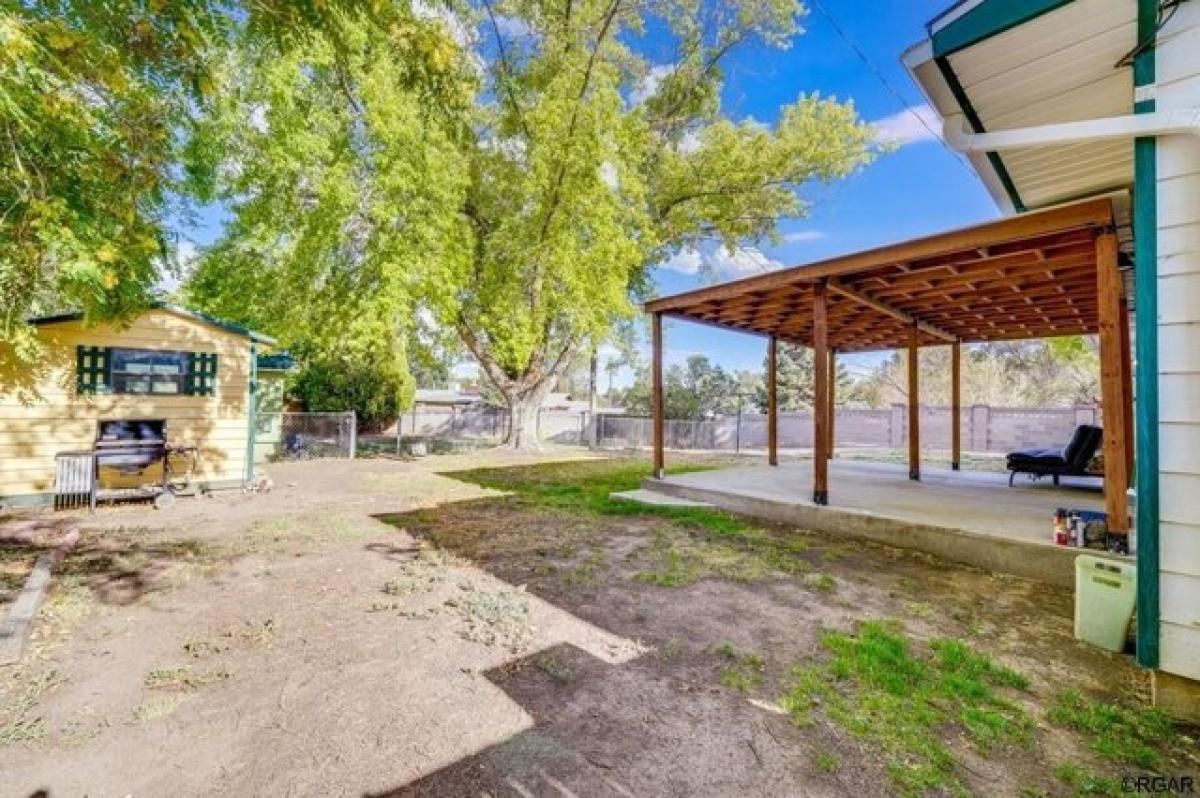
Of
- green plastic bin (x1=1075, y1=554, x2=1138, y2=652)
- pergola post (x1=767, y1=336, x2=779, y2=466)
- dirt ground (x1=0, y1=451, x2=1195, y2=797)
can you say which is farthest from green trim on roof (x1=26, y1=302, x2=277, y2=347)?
pergola post (x1=767, y1=336, x2=779, y2=466)

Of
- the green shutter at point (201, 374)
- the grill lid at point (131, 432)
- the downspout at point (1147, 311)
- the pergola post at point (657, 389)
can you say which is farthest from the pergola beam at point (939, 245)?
the grill lid at point (131, 432)

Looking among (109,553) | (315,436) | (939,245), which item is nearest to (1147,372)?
(939,245)

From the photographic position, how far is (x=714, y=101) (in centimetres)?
1468

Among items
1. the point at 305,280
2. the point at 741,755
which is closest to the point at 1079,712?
the point at 741,755

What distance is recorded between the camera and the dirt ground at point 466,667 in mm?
1917

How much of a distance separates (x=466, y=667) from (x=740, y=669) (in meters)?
1.45

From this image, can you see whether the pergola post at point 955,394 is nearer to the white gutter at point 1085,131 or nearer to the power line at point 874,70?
the power line at point 874,70

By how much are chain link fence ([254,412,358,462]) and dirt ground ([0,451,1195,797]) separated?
7.25 m

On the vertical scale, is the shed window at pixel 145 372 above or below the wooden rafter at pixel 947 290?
below

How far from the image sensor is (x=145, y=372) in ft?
22.7

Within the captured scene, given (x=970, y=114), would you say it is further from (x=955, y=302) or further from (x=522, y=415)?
(x=522, y=415)

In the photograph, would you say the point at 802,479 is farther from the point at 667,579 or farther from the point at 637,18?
the point at 637,18

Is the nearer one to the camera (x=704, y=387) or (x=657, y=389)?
(x=657, y=389)

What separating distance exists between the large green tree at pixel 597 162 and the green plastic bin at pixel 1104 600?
9.88 meters
